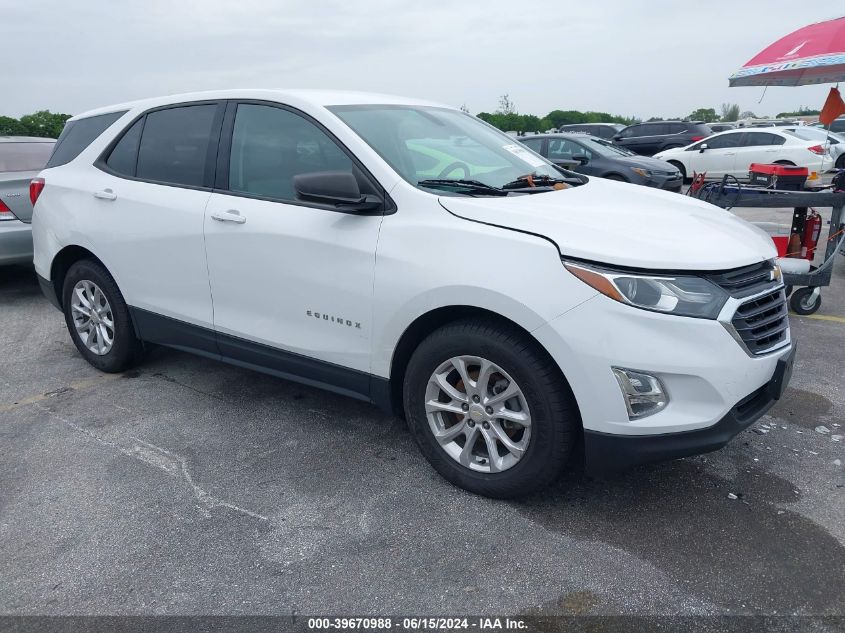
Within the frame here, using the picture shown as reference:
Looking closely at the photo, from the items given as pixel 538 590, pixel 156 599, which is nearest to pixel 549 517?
pixel 538 590

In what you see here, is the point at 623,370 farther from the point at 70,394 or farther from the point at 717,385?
the point at 70,394

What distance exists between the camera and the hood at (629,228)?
102 inches

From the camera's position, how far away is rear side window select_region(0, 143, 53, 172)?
6.81 meters

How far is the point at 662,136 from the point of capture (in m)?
20.7

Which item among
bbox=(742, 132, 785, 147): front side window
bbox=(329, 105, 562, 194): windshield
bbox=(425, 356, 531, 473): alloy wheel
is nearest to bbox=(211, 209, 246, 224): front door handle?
bbox=(329, 105, 562, 194): windshield

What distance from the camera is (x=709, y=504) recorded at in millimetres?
2982

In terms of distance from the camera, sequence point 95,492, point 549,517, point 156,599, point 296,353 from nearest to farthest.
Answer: point 156,599 → point 549,517 → point 95,492 → point 296,353

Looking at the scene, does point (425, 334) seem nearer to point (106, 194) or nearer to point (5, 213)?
point (106, 194)

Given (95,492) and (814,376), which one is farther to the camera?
(814,376)

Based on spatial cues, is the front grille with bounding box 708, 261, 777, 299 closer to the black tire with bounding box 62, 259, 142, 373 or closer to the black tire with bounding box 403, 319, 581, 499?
the black tire with bounding box 403, 319, 581, 499

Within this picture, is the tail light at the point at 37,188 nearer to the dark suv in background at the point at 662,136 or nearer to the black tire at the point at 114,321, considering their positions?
the black tire at the point at 114,321

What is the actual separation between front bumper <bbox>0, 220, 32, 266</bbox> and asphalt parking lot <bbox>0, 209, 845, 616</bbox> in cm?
283

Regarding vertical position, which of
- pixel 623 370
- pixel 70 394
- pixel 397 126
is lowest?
pixel 70 394

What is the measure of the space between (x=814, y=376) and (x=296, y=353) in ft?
11.0
